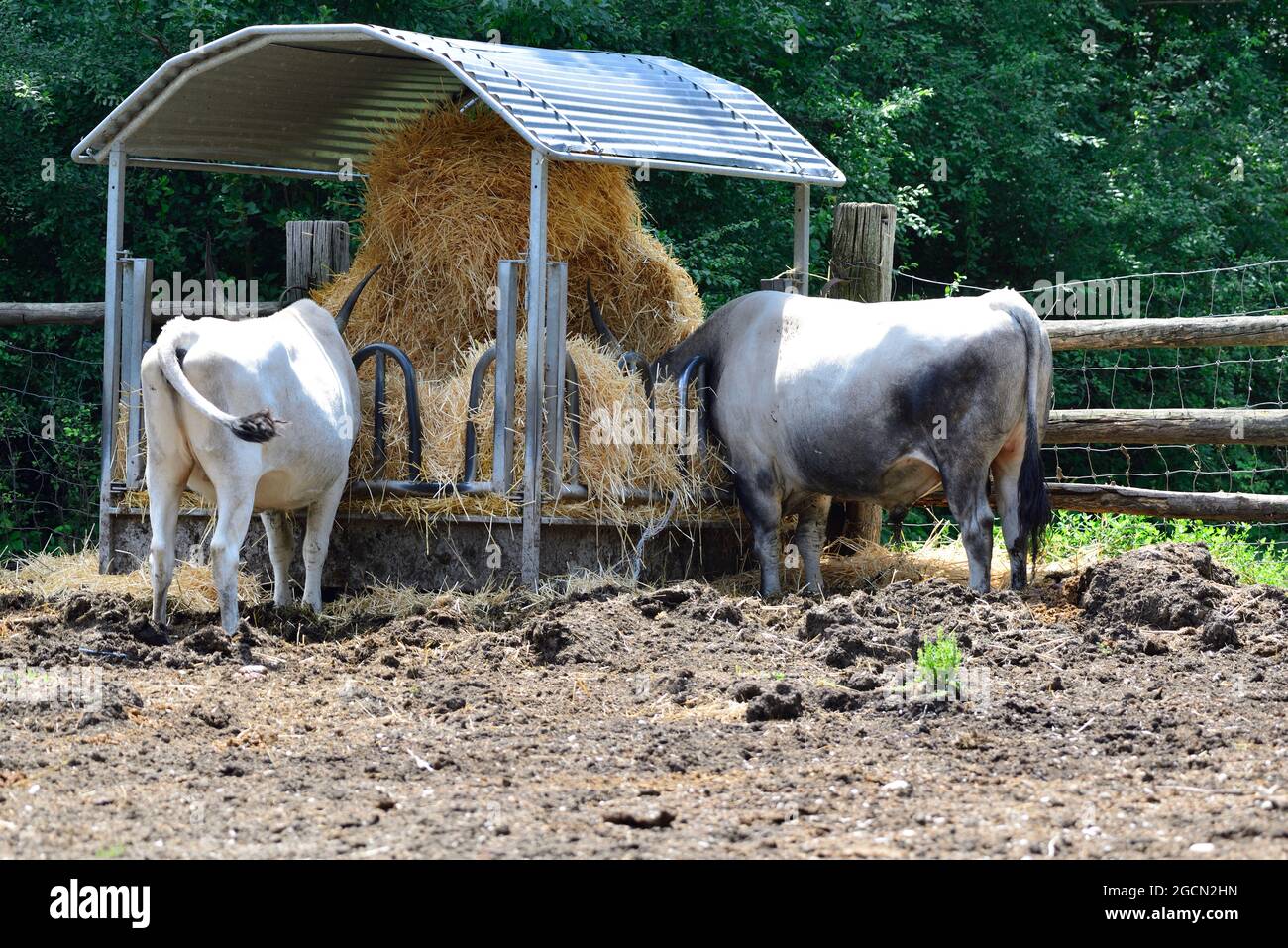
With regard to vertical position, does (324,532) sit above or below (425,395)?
below

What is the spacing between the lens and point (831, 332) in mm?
7855

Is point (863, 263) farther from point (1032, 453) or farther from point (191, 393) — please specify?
point (191, 393)

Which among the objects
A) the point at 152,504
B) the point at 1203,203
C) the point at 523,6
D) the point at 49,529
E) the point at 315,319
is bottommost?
the point at 49,529

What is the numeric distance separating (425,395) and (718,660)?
258 centimetres

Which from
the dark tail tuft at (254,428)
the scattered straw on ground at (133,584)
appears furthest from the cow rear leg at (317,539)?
the dark tail tuft at (254,428)

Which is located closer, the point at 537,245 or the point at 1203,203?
the point at 537,245

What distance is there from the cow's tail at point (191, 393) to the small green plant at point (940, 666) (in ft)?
8.87

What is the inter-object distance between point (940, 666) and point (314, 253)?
17.4ft

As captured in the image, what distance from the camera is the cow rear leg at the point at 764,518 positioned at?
801 cm

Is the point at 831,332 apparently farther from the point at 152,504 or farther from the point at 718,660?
the point at 152,504

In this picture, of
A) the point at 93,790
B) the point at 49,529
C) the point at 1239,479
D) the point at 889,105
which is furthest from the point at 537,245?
the point at 1239,479

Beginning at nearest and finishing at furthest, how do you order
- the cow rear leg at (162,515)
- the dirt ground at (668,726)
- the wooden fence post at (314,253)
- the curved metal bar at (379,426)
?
the dirt ground at (668,726) < the cow rear leg at (162,515) < the curved metal bar at (379,426) < the wooden fence post at (314,253)

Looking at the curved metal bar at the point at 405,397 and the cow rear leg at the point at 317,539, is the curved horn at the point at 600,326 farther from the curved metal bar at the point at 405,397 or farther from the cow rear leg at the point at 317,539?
the cow rear leg at the point at 317,539

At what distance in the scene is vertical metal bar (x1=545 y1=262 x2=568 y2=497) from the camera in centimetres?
766
